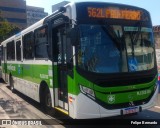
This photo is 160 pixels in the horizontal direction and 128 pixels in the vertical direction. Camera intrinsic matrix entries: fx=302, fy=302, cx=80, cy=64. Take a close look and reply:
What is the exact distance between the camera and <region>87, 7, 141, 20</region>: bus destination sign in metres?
7.55

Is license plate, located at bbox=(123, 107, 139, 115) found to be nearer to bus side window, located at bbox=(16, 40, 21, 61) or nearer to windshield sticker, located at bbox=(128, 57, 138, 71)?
windshield sticker, located at bbox=(128, 57, 138, 71)

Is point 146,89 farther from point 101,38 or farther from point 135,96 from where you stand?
point 101,38

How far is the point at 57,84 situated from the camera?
29.1ft

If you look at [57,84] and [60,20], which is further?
[57,84]

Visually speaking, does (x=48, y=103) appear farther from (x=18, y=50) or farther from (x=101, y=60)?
(x=18, y=50)

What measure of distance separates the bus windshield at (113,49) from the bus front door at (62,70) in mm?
954

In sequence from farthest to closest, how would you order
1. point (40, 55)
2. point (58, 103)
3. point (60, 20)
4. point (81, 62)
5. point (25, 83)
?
point (25, 83) < point (40, 55) < point (58, 103) < point (60, 20) < point (81, 62)

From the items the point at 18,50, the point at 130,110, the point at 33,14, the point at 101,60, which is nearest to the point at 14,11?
the point at 33,14

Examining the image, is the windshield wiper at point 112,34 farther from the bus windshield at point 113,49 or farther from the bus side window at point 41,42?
the bus side window at point 41,42

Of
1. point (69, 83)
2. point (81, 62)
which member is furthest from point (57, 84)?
point (81, 62)

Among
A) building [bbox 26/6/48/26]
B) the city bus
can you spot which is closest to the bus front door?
the city bus

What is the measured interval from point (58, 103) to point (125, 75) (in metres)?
2.34

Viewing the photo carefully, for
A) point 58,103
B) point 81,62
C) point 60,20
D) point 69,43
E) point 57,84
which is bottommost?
point 58,103

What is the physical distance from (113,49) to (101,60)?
441 mm
